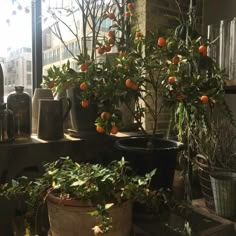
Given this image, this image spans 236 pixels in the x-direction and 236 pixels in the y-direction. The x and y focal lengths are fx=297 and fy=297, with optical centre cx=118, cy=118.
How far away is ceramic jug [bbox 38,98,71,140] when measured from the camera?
1.27 meters

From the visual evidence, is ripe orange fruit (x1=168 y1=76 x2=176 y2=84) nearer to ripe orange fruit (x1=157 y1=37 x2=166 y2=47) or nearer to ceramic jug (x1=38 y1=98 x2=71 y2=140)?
ripe orange fruit (x1=157 y1=37 x2=166 y2=47)

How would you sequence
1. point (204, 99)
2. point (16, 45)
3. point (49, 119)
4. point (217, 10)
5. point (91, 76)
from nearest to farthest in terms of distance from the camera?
1. point (204, 99)
2. point (91, 76)
3. point (49, 119)
4. point (16, 45)
5. point (217, 10)

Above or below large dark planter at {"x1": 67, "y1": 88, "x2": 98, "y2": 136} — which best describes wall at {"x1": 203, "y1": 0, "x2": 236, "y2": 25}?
above

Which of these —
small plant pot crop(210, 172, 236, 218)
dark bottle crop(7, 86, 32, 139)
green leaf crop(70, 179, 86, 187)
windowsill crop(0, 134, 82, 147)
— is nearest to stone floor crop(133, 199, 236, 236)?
small plant pot crop(210, 172, 236, 218)

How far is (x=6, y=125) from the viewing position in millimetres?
1185

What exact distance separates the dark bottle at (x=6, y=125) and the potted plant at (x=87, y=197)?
24 cm

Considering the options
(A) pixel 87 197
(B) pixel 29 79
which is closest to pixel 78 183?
(A) pixel 87 197

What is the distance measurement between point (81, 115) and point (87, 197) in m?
0.54

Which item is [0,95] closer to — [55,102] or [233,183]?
[55,102]

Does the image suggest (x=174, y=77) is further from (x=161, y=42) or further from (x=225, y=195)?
(x=225, y=195)

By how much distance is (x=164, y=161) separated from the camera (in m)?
1.14

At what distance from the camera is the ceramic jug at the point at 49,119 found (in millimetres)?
1274

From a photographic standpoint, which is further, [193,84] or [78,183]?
[193,84]

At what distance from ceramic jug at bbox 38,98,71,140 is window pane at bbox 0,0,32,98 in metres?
0.43
